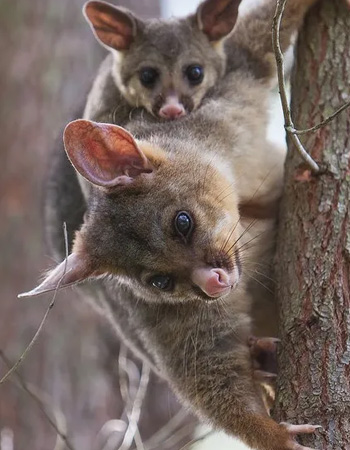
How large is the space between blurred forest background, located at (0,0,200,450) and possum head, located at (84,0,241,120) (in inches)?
26.8

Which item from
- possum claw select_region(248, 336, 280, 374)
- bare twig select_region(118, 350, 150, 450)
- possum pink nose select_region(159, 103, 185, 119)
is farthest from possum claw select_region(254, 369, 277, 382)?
possum pink nose select_region(159, 103, 185, 119)

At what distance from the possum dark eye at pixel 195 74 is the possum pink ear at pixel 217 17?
0.68ft

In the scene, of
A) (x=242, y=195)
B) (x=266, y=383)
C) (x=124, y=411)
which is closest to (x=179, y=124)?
(x=242, y=195)

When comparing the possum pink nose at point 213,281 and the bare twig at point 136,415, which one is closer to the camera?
the possum pink nose at point 213,281

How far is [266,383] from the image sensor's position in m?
3.75

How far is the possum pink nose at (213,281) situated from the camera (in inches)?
127

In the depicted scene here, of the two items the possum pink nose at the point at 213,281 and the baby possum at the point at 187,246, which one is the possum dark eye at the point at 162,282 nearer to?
the baby possum at the point at 187,246

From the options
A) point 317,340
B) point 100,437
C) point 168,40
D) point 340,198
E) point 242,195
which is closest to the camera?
point 317,340

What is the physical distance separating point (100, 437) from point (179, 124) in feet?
8.59

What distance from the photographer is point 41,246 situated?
634 centimetres

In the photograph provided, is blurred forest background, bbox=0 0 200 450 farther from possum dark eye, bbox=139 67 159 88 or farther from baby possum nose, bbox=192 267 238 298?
baby possum nose, bbox=192 267 238 298

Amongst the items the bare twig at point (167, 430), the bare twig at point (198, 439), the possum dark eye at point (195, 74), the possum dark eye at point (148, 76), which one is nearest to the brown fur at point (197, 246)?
the bare twig at point (198, 439)

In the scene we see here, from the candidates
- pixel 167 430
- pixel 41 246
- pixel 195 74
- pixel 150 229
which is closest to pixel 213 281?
pixel 150 229

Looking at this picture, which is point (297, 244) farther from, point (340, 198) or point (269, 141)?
point (269, 141)
